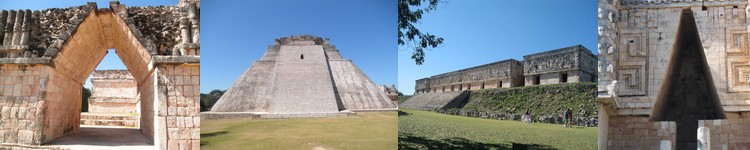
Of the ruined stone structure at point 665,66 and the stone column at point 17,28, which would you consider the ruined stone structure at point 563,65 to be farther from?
the stone column at point 17,28

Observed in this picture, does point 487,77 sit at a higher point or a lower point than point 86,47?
lower

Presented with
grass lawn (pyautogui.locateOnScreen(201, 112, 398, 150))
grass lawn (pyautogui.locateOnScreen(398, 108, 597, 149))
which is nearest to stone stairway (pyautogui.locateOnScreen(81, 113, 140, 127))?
grass lawn (pyautogui.locateOnScreen(201, 112, 398, 150))

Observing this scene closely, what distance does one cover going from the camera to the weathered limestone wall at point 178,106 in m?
5.39

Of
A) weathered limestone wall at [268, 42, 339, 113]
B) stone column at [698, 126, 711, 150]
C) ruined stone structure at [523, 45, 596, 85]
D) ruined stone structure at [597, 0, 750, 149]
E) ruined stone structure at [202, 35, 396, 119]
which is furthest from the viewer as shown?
weathered limestone wall at [268, 42, 339, 113]

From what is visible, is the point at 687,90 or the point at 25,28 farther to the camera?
the point at 687,90

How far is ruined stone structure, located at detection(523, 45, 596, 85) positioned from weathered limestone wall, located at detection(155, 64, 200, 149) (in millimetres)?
4219

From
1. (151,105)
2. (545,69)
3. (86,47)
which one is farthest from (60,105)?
(545,69)

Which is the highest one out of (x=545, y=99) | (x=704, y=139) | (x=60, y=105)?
(x=545, y=99)

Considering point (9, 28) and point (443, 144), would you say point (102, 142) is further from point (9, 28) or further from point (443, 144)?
point (443, 144)

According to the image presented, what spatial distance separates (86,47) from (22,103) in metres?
1.15

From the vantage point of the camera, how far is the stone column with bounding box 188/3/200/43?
6020 millimetres

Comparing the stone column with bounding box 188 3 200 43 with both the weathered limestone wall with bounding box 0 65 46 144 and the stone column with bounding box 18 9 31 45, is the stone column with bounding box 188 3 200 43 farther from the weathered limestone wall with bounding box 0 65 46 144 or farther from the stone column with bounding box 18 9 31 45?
the stone column with bounding box 18 9 31 45

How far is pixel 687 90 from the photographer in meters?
6.73

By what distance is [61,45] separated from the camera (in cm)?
588
